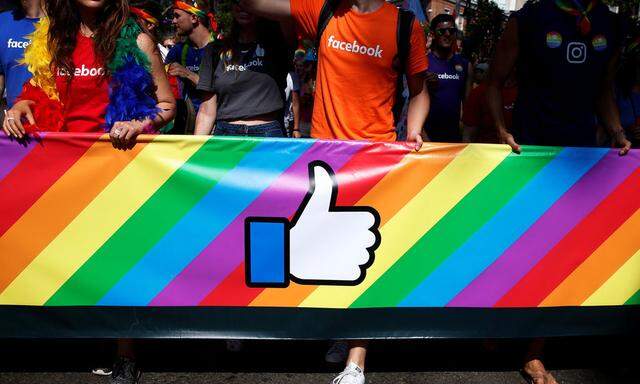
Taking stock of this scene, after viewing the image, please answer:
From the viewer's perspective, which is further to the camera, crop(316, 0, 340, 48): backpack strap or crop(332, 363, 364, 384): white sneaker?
crop(316, 0, 340, 48): backpack strap

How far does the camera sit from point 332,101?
10.7 ft

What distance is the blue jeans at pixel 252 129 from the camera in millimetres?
3760

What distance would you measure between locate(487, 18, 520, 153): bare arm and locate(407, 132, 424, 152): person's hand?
452mm

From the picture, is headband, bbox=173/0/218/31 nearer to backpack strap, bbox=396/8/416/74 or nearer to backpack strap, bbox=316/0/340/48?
backpack strap, bbox=316/0/340/48

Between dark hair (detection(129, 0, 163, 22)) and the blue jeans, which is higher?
dark hair (detection(129, 0, 163, 22))

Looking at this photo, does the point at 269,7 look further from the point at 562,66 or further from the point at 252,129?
the point at 562,66

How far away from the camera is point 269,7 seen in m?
3.29

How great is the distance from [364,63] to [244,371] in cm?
170

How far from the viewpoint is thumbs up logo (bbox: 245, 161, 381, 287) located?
3002 millimetres

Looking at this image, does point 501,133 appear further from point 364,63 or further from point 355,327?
point 355,327

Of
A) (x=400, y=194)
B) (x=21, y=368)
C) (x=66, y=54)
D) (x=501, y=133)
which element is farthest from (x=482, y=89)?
(x=21, y=368)

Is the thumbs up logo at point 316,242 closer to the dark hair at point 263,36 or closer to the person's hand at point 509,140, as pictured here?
the person's hand at point 509,140

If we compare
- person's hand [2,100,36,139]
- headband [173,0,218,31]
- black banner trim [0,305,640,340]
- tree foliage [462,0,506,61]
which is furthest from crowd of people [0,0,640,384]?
tree foliage [462,0,506,61]

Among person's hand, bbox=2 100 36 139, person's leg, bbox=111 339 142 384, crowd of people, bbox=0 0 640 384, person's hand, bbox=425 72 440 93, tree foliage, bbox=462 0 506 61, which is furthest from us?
tree foliage, bbox=462 0 506 61
